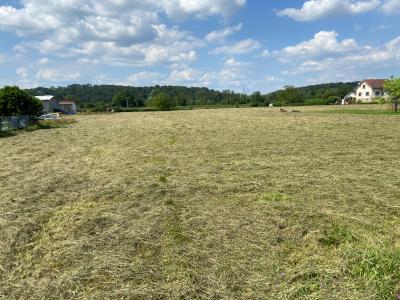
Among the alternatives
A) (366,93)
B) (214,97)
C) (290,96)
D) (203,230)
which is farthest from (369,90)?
(203,230)

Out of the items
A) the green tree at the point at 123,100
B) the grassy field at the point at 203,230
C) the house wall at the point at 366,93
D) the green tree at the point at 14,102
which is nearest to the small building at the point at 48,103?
the green tree at the point at 123,100

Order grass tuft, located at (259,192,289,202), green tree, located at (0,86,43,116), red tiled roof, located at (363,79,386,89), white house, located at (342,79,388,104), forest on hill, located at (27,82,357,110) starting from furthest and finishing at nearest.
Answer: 1. forest on hill, located at (27,82,357,110)
2. red tiled roof, located at (363,79,386,89)
3. white house, located at (342,79,388,104)
4. green tree, located at (0,86,43,116)
5. grass tuft, located at (259,192,289,202)

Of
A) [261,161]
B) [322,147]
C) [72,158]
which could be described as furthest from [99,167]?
[322,147]

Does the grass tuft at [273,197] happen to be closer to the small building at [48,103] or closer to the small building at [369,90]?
the small building at [48,103]

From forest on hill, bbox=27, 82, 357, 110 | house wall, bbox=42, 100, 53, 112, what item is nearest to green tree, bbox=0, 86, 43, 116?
forest on hill, bbox=27, 82, 357, 110

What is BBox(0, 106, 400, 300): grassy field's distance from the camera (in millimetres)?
4508

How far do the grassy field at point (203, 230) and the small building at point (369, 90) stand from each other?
305 feet

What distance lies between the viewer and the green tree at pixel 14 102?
102 feet

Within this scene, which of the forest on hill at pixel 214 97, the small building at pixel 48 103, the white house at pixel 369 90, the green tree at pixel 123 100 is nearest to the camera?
the small building at pixel 48 103

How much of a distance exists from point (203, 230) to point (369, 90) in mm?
102589

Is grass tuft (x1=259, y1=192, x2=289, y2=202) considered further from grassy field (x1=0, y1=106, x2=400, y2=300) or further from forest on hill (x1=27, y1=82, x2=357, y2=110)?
forest on hill (x1=27, y1=82, x2=357, y2=110)

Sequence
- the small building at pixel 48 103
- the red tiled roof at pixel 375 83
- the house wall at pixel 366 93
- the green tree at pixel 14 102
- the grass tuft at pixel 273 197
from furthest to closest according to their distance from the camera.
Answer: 1. the house wall at pixel 366 93
2. the red tiled roof at pixel 375 83
3. the small building at pixel 48 103
4. the green tree at pixel 14 102
5. the grass tuft at pixel 273 197

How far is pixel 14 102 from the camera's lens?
31.3 meters

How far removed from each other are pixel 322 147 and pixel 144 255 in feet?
40.5
